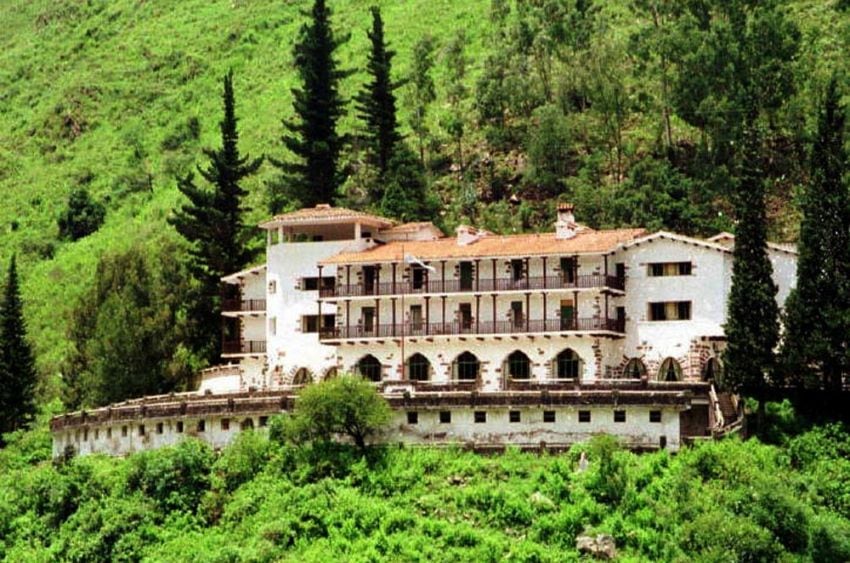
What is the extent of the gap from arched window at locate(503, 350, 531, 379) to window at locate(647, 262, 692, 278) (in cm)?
752

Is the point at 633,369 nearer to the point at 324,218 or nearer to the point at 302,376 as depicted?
the point at 302,376

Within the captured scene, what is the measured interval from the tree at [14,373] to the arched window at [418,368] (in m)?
22.4

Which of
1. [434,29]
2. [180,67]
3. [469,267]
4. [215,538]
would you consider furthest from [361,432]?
[180,67]

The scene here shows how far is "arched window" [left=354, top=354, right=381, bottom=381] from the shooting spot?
270 ft

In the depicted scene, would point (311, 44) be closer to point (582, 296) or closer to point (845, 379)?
point (582, 296)

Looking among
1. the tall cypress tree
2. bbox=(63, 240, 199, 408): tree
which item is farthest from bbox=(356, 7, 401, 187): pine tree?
the tall cypress tree

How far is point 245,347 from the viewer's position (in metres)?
88.1

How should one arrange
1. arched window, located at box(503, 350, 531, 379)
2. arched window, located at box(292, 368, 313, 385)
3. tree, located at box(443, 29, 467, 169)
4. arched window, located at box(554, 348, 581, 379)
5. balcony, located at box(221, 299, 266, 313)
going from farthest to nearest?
tree, located at box(443, 29, 467, 169) → balcony, located at box(221, 299, 266, 313) → arched window, located at box(292, 368, 313, 385) → arched window, located at box(503, 350, 531, 379) → arched window, located at box(554, 348, 581, 379)

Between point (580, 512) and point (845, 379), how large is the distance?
15.6 m

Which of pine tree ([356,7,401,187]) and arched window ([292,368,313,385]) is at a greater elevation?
pine tree ([356,7,401,187])

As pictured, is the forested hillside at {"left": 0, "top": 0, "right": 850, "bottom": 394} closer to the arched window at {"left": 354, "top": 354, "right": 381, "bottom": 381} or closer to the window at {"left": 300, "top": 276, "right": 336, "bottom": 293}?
the window at {"left": 300, "top": 276, "right": 336, "bottom": 293}

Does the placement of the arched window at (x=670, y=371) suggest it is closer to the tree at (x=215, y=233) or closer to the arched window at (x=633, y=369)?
the arched window at (x=633, y=369)

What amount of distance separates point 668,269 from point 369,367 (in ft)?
53.0

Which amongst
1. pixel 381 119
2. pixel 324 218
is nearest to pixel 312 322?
pixel 324 218
